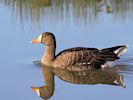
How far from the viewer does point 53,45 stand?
13984 mm

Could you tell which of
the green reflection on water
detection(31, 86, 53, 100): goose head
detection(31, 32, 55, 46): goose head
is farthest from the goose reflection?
the green reflection on water

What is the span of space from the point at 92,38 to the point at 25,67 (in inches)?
92.1

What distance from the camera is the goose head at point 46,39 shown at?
1391 centimetres

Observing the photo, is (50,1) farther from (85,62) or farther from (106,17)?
(85,62)

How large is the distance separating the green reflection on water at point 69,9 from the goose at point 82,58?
116 inches

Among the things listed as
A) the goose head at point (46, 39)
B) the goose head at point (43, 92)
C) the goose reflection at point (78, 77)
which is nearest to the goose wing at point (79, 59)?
the goose reflection at point (78, 77)

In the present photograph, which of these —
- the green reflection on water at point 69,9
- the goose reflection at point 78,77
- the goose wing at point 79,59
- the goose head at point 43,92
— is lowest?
the goose head at point 43,92

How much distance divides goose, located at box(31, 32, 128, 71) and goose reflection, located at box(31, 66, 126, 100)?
137mm

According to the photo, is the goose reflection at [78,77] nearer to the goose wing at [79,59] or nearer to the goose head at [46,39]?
the goose wing at [79,59]

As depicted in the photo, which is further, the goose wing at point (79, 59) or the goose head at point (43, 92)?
the goose wing at point (79, 59)

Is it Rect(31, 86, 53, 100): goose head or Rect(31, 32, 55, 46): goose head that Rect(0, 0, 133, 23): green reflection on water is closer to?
Rect(31, 32, 55, 46): goose head

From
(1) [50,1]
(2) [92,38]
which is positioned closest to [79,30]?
(2) [92,38]

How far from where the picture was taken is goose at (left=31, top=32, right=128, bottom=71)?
1356 centimetres

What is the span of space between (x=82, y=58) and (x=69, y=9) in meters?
4.12
